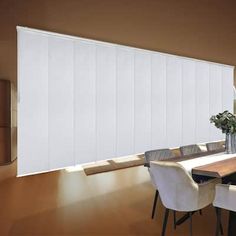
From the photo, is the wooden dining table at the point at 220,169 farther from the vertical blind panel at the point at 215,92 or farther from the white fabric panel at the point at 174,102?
the vertical blind panel at the point at 215,92

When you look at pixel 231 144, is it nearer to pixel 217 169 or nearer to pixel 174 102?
pixel 217 169

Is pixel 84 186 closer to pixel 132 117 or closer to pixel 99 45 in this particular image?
pixel 132 117

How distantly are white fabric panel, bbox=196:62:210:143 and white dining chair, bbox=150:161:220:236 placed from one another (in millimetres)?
5292

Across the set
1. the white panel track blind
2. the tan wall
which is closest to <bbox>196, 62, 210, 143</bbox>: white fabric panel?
the white panel track blind

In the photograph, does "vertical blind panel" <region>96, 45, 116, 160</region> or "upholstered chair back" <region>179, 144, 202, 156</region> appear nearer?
"upholstered chair back" <region>179, 144, 202, 156</region>

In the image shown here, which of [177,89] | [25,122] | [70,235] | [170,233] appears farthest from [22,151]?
[177,89]

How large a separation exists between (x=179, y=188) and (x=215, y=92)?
622 cm

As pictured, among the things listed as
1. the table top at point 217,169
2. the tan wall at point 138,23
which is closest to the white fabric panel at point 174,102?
the tan wall at point 138,23

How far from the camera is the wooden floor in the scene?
9.05 ft

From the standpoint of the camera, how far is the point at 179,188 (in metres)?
2.23

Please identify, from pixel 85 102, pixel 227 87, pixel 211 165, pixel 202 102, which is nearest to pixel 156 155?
pixel 211 165

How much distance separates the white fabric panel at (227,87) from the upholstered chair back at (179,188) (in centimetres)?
630

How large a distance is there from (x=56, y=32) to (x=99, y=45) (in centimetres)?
94

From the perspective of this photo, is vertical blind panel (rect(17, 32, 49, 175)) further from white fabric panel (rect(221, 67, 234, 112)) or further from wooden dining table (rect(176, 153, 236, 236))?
white fabric panel (rect(221, 67, 234, 112))
